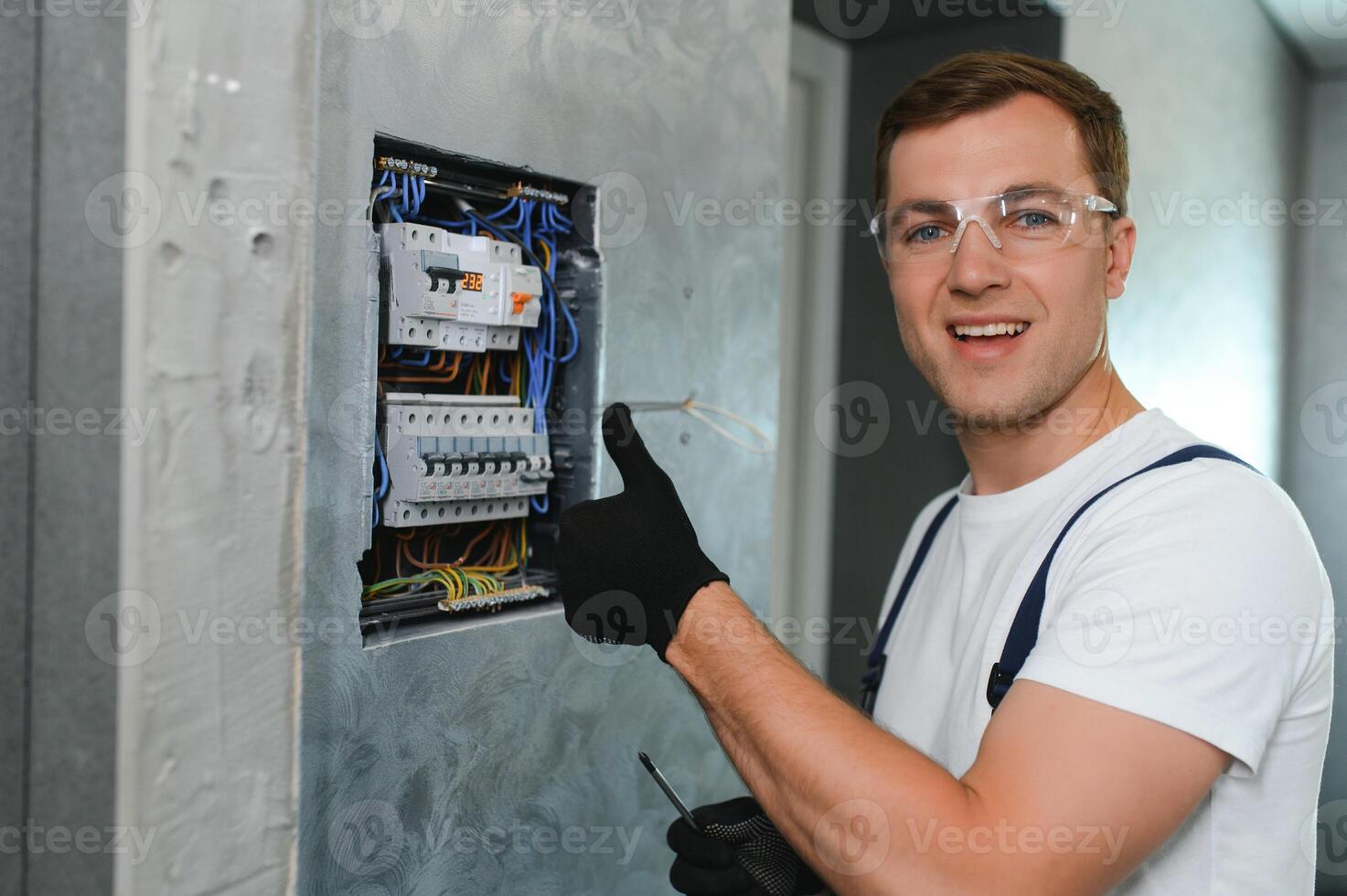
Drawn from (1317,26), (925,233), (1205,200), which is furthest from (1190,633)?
(1317,26)

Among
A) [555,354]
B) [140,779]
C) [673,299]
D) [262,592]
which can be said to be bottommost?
[140,779]

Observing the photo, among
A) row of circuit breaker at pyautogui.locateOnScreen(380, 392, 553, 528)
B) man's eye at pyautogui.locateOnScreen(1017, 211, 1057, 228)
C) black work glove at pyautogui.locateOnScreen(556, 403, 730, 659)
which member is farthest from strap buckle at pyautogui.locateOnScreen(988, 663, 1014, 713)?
row of circuit breaker at pyautogui.locateOnScreen(380, 392, 553, 528)

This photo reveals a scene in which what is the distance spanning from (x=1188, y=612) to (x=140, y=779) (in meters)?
1.00

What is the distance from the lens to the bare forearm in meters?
0.89

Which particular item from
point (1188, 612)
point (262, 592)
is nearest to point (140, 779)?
point (262, 592)

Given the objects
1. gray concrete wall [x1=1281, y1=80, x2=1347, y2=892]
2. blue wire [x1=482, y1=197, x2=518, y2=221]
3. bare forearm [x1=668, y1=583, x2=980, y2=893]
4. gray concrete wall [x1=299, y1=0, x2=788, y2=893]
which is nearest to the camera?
bare forearm [x1=668, y1=583, x2=980, y2=893]

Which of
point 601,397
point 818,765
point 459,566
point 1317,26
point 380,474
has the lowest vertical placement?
point 818,765

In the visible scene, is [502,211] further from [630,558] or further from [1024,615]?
[1024,615]

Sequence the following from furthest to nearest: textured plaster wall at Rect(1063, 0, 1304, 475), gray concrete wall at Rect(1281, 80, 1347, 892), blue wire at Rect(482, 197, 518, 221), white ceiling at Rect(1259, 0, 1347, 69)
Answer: gray concrete wall at Rect(1281, 80, 1347, 892) → white ceiling at Rect(1259, 0, 1347, 69) → textured plaster wall at Rect(1063, 0, 1304, 475) → blue wire at Rect(482, 197, 518, 221)

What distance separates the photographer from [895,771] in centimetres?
91

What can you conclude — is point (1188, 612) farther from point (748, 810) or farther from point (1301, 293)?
point (1301, 293)

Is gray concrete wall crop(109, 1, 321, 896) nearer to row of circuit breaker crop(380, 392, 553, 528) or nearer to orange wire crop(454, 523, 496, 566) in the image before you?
row of circuit breaker crop(380, 392, 553, 528)

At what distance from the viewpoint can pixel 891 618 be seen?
156cm

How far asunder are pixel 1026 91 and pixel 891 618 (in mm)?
774
